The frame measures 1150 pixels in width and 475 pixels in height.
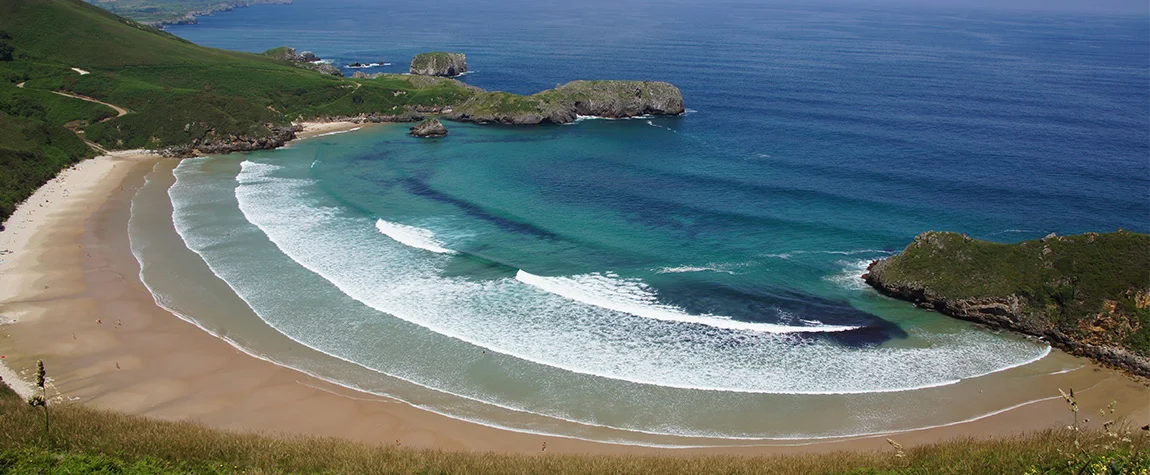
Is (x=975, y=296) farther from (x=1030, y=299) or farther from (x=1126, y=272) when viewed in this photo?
(x=1126, y=272)

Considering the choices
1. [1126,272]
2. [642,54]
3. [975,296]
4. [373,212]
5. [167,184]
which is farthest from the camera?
[642,54]

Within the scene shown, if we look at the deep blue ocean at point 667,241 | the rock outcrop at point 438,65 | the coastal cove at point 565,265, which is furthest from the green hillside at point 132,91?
the rock outcrop at point 438,65

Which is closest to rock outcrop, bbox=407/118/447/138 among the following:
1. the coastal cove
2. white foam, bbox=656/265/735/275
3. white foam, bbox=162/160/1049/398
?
the coastal cove

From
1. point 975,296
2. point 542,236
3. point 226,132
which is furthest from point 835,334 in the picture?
point 226,132

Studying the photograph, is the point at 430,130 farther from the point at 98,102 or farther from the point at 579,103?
the point at 98,102

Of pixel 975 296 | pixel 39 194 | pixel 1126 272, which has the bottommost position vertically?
pixel 39 194

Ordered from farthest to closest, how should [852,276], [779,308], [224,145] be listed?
[224,145] < [852,276] < [779,308]

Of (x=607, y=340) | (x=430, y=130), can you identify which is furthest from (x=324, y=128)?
(x=607, y=340)
